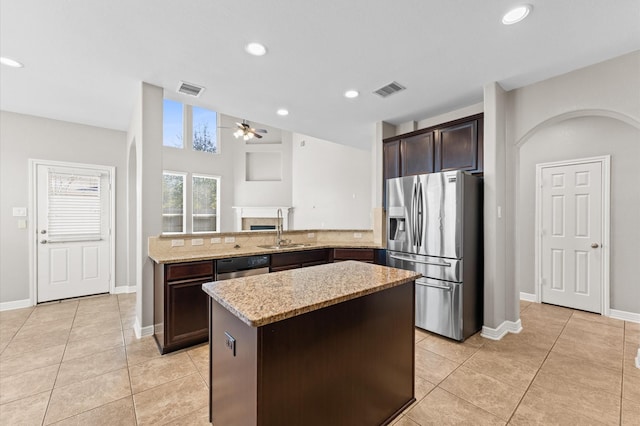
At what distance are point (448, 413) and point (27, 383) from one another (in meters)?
3.13

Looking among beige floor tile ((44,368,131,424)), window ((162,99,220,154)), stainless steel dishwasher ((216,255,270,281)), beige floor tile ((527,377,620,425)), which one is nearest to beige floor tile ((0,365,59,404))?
beige floor tile ((44,368,131,424))

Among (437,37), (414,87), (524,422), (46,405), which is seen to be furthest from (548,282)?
(46,405)

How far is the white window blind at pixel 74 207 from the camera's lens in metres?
4.19

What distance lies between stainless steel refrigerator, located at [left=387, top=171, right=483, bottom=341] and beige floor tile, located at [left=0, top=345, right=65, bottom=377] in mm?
3580

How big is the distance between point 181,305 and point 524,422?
2.79 meters

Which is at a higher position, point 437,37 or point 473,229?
point 437,37

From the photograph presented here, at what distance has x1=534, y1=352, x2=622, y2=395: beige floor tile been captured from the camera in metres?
2.15

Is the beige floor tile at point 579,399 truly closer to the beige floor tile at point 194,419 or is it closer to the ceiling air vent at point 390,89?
the beige floor tile at point 194,419

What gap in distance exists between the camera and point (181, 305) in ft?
8.76

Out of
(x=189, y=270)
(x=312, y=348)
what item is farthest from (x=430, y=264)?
(x=189, y=270)

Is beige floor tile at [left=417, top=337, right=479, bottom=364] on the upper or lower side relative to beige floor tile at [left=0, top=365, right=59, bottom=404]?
lower

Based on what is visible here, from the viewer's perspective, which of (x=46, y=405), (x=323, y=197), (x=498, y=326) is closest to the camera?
(x=46, y=405)

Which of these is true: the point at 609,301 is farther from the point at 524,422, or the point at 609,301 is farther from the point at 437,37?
the point at 437,37

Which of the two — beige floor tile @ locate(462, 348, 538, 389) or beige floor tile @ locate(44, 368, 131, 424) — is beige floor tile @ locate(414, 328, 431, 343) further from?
beige floor tile @ locate(44, 368, 131, 424)
